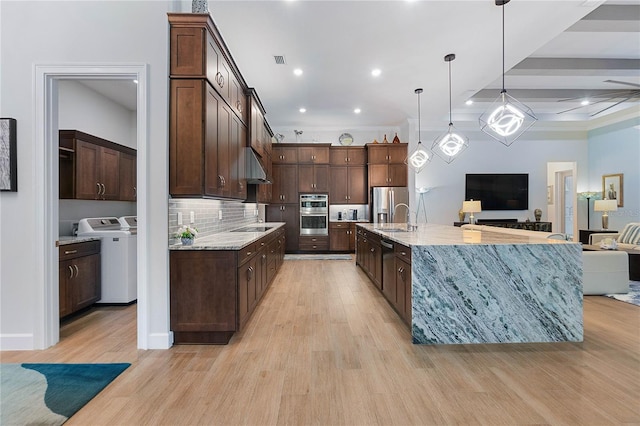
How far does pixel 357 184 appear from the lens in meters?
8.23

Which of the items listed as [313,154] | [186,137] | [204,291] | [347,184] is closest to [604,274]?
[204,291]

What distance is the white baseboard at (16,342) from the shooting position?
263 centimetres

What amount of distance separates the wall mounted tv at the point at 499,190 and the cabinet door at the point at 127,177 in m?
7.67

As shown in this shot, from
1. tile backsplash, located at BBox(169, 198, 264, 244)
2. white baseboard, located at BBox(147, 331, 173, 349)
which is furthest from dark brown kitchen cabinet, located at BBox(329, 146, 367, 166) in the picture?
white baseboard, located at BBox(147, 331, 173, 349)

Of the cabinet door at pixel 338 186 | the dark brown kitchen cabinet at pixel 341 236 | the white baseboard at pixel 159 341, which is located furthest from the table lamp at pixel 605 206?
the white baseboard at pixel 159 341

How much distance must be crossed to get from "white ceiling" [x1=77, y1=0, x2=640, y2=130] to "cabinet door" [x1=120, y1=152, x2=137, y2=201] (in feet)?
3.40

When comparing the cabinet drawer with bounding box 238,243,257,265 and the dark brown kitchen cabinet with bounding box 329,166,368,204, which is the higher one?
the dark brown kitchen cabinet with bounding box 329,166,368,204

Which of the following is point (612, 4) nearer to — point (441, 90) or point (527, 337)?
point (441, 90)

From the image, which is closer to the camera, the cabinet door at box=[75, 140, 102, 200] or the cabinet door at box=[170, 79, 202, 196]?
the cabinet door at box=[170, 79, 202, 196]

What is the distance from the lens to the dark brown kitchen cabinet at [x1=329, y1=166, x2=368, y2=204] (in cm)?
817

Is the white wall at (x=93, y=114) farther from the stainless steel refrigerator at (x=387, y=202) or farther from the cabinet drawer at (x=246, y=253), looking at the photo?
the stainless steel refrigerator at (x=387, y=202)

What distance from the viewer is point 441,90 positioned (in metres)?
5.91

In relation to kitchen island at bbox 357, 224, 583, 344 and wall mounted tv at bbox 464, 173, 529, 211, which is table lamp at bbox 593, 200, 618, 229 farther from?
kitchen island at bbox 357, 224, 583, 344

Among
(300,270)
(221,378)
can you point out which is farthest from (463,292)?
(300,270)
